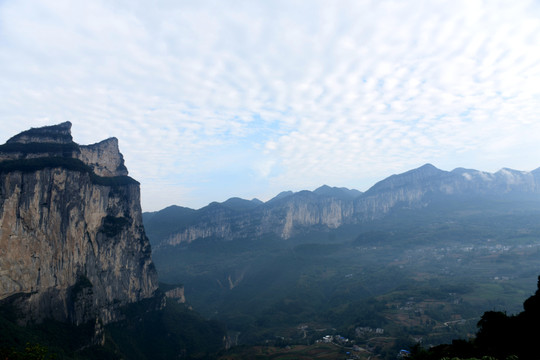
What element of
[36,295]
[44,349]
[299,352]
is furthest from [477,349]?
[36,295]

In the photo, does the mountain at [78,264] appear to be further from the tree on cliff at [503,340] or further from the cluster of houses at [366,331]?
the tree on cliff at [503,340]

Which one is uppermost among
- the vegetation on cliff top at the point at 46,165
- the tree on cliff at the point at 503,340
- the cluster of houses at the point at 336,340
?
the vegetation on cliff top at the point at 46,165

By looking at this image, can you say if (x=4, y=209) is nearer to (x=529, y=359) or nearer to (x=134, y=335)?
(x=134, y=335)

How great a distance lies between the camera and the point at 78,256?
5374 inches

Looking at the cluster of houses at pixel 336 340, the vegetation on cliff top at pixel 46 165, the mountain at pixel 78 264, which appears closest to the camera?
the mountain at pixel 78 264

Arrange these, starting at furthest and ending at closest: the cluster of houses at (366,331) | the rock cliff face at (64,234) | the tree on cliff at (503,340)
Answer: the cluster of houses at (366,331)
the rock cliff face at (64,234)
the tree on cliff at (503,340)

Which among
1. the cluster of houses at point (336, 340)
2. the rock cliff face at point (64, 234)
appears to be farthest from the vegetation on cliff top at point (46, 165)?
the cluster of houses at point (336, 340)

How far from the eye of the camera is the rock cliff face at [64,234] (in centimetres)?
10900

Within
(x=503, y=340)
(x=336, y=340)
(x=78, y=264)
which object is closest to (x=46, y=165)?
(x=78, y=264)

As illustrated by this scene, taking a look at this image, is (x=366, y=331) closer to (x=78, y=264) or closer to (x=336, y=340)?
(x=336, y=340)

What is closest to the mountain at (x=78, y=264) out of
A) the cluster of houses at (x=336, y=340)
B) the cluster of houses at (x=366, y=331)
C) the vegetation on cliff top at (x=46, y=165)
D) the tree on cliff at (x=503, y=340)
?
the vegetation on cliff top at (x=46, y=165)

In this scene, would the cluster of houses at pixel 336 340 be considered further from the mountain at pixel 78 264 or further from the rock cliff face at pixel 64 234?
the rock cliff face at pixel 64 234

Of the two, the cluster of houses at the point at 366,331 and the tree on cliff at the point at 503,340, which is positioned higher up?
the tree on cliff at the point at 503,340

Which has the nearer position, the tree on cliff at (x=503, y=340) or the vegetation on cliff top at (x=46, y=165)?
the tree on cliff at (x=503, y=340)
